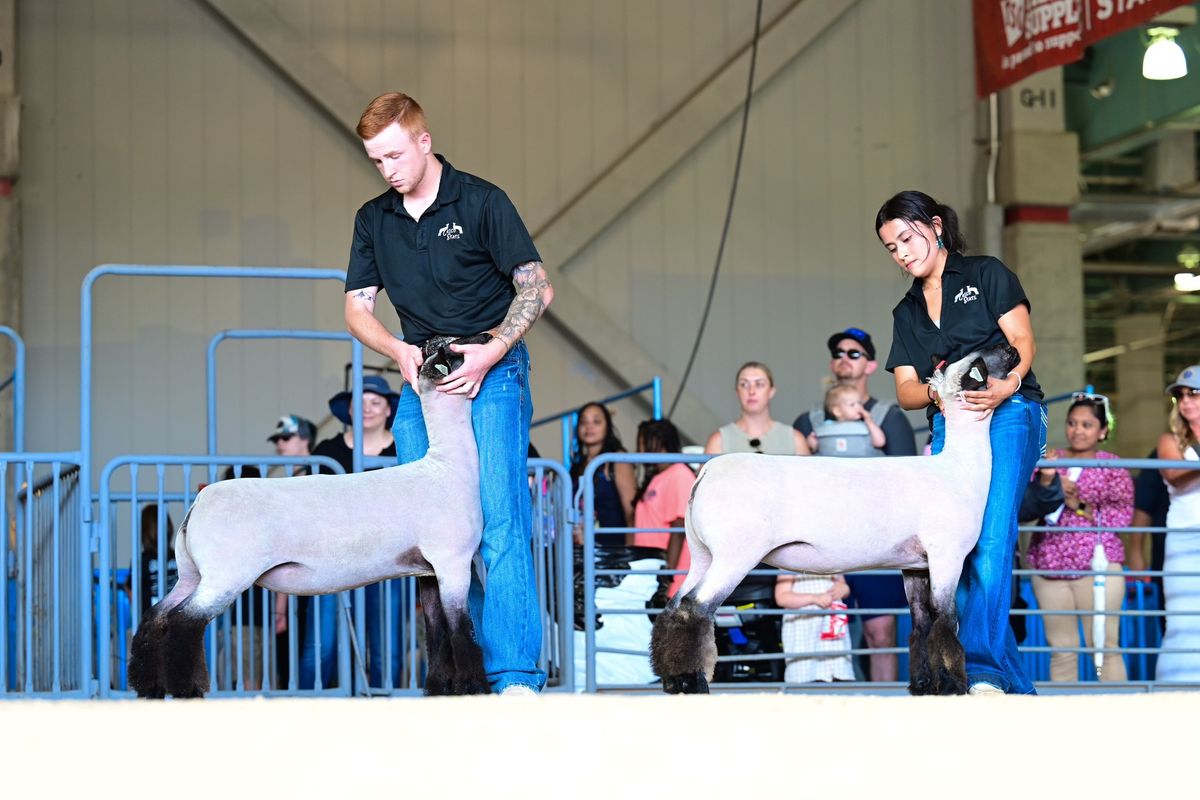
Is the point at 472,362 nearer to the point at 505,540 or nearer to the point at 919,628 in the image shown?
the point at 505,540

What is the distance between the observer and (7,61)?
33.5ft

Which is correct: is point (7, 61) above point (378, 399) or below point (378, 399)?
above

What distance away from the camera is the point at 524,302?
12.6ft

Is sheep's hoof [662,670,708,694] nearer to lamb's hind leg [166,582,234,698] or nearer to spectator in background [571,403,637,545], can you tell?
lamb's hind leg [166,582,234,698]

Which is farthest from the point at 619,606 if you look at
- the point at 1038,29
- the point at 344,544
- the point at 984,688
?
the point at 1038,29

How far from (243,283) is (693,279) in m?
3.35

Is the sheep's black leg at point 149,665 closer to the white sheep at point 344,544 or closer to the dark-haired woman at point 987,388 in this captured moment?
the white sheep at point 344,544

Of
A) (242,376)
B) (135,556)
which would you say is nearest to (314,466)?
(135,556)

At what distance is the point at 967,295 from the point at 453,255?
1.38m

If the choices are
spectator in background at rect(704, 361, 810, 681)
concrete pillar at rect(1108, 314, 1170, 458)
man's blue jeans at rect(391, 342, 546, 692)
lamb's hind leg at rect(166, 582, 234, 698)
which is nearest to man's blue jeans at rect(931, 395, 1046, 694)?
man's blue jeans at rect(391, 342, 546, 692)

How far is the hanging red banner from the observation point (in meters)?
8.51

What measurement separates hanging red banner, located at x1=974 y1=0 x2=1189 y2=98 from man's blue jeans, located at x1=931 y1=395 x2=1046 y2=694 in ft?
16.2

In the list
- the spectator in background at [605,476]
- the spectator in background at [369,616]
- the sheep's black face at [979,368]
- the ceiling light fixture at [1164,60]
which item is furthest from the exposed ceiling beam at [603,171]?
the sheep's black face at [979,368]

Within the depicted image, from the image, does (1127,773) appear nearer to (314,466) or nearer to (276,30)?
(314,466)
